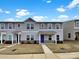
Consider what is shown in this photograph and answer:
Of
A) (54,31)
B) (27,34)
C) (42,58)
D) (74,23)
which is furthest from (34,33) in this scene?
(42,58)

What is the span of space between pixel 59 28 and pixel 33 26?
6270 millimetres

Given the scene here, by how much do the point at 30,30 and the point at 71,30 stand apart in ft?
41.9

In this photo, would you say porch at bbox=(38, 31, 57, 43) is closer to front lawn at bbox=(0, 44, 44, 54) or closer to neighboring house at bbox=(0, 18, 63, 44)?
neighboring house at bbox=(0, 18, 63, 44)

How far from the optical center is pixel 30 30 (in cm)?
4334

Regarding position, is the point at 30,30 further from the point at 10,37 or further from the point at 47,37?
the point at 10,37

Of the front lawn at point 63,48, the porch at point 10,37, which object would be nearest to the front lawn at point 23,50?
the front lawn at point 63,48

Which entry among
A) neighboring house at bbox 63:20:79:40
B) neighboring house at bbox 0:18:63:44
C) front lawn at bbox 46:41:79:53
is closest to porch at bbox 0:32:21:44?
neighboring house at bbox 0:18:63:44

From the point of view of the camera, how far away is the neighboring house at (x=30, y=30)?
43156 millimetres

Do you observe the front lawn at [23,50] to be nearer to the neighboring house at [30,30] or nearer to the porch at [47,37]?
the porch at [47,37]

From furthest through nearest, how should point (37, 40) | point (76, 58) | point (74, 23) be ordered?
1. point (74, 23)
2. point (37, 40)
3. point (76, 58)

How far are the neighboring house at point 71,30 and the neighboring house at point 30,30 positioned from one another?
6.55 m

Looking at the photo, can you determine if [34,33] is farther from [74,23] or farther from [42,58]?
[42,58]

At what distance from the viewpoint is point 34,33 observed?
142 feet

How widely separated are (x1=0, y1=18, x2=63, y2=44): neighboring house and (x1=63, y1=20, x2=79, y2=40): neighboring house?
655cm
